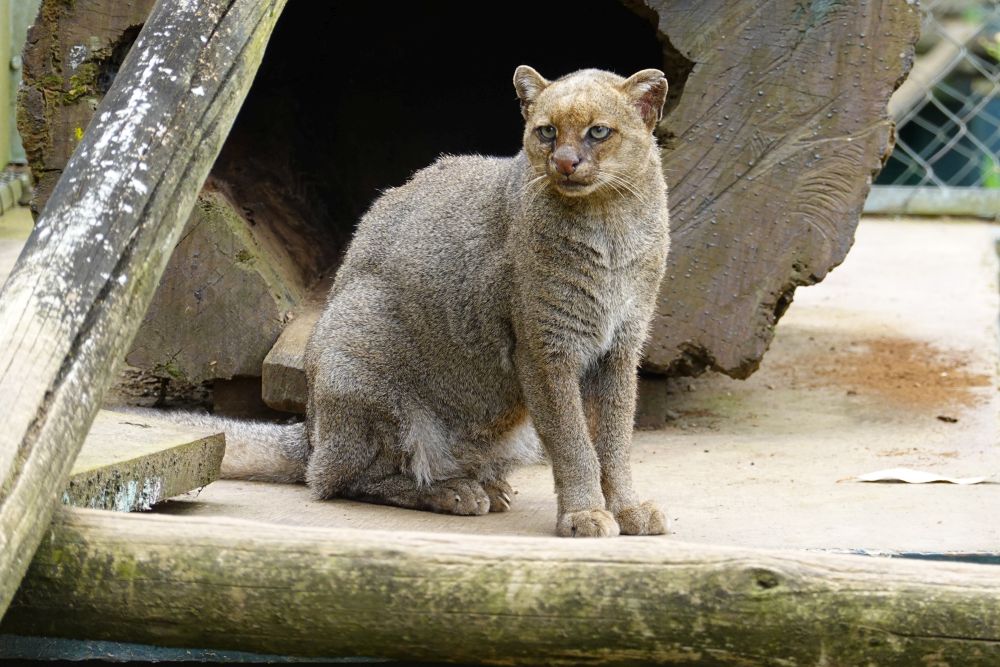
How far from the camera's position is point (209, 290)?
15.9 ft

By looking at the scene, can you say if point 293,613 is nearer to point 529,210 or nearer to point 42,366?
point 42,366

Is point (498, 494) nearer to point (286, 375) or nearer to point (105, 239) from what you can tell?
point (286, 375)

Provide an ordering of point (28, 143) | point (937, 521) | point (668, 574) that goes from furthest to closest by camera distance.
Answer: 1. point (28, 143)
2. point (937, 521)
3. point (668, 574)

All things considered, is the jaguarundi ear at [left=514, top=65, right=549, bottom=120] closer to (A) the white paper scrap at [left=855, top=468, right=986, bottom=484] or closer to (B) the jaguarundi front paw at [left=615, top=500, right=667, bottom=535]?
(B) the jaguarundi front paw at [left=615, top=500, right=667, bottom=535]

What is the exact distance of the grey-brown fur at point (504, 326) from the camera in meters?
3.81

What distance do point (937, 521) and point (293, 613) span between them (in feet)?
6.21

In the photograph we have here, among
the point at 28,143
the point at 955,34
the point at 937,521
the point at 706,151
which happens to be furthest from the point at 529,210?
the point at 955,34

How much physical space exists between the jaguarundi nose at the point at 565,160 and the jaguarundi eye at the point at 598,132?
88 millimetres

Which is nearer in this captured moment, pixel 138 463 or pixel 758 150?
pixel 138 463

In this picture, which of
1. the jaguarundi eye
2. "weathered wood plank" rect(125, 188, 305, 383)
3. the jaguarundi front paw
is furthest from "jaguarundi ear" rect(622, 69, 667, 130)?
"weathered wood plank" rect(125, 188, 305, 383)

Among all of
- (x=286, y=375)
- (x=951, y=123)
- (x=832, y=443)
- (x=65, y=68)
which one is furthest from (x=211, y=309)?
(x=951, y=123)

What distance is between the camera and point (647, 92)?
12.6ft

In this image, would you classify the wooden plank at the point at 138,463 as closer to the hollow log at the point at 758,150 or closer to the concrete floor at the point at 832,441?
the concrete floor at the point at 832,441

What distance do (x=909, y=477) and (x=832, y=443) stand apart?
0.56 meters
